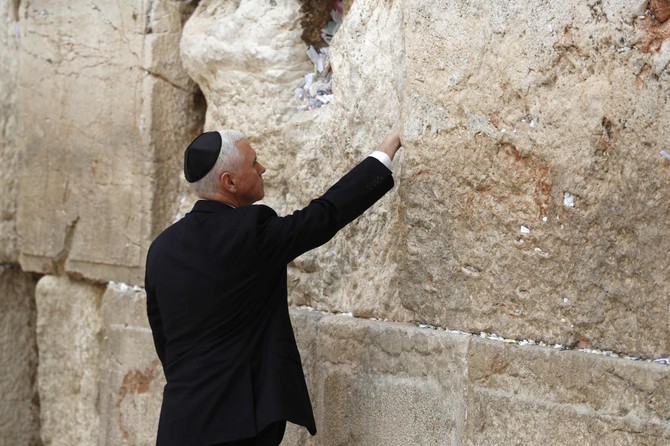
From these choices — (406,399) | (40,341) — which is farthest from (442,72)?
(40,341)

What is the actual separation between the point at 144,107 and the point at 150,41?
0.98 ft

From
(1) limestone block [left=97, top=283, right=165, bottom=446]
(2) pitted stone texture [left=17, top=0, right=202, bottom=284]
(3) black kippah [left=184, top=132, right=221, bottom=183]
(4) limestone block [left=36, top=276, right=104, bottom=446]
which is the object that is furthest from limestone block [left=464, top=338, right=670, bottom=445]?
(4) limestone block [left=36, top=276, right=104, bottom=446]

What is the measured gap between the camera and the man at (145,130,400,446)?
11.9 feet

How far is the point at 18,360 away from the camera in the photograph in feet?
20.9

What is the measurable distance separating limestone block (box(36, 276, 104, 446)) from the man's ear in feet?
7.16

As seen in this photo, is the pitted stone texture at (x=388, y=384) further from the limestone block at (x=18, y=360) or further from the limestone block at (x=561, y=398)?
the limestone block at (x=18, y=360)

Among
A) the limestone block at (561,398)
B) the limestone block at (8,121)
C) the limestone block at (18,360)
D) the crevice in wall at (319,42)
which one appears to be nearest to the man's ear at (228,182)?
the limestone block at (561,398)

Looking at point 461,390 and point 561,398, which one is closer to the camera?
point 561,398

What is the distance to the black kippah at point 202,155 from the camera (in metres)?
3.76

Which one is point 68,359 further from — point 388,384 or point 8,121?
point 388,384

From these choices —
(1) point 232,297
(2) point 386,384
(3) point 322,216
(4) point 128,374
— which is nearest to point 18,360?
(4) point 128,374

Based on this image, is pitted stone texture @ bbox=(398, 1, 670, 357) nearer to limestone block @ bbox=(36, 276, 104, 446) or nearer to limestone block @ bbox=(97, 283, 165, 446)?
limestone block @ bbox=(97, 283, 165, 446)

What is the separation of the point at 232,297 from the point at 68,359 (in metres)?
2.51

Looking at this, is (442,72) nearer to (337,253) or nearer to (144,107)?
(337,253)
